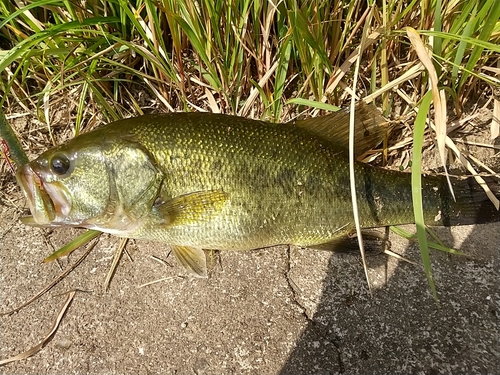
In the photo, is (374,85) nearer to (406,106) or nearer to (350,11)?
(406,106)

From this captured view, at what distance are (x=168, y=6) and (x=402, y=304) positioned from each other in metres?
1.91

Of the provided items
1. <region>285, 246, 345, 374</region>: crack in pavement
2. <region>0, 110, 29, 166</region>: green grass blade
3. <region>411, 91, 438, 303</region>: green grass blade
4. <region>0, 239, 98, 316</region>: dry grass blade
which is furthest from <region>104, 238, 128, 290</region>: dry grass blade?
<region>411, 91, 438, 303</region>: green grass blade

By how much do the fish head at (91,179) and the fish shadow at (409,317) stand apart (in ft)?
3.51

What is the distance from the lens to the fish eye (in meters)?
1.93

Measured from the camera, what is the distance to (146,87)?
99.6 inches

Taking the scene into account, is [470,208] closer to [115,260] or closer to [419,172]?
[419,172]

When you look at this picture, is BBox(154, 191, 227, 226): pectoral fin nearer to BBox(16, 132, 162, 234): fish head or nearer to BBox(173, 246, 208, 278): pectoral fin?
BBox(16, 132, 162, 234): fish head

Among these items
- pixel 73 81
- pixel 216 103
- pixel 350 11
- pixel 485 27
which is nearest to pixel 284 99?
pixel 216 103

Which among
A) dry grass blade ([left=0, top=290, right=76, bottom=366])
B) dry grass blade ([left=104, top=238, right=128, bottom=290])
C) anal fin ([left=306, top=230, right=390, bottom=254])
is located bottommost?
anal fin ([left=306, top=230, right=390, bottom=254])

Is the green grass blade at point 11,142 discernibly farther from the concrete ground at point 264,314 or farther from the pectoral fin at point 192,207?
the pectoral fin at point 192,207

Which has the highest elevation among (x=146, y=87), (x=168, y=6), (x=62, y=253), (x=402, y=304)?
(x=168, y=6)

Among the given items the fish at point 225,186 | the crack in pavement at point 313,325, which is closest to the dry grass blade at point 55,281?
the fish at point 225,186

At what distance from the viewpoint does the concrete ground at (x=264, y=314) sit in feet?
6.34

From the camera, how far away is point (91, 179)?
6.37 ft
